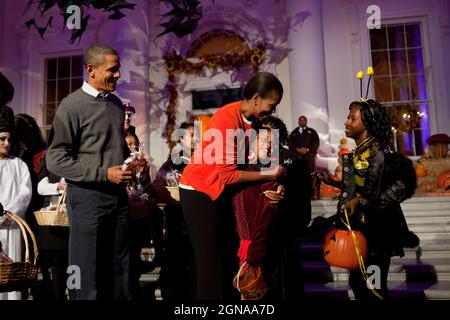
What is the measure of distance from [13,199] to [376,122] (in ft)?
10.9

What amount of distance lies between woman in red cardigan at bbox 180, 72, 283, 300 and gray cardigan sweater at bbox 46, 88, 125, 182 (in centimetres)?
52

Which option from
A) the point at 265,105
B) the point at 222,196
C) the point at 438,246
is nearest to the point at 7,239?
the point at 222,196

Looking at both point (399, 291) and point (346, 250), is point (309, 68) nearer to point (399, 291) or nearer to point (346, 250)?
point (399, 291)

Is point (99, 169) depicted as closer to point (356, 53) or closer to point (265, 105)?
point (265, 105)

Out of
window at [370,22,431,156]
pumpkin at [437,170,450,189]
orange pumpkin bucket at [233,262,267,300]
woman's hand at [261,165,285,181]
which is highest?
window at [370,22,431,156]

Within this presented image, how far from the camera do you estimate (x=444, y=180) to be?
23.9ft

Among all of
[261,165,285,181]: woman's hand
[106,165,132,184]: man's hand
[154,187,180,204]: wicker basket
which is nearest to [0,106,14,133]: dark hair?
[154,187,180,204]: wicker basket

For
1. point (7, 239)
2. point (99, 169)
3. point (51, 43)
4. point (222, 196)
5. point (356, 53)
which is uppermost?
point (51, 43)

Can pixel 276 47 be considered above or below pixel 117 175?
above

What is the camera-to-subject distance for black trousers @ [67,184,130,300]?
2203 mm

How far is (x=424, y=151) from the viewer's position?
8.65 m

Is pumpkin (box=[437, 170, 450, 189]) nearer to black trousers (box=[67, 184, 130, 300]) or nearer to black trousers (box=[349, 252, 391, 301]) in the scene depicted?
black trousers (box=[349, 252, 391, 301])

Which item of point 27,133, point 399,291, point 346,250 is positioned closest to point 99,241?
point 346,250

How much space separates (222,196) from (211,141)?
366 millimetres
